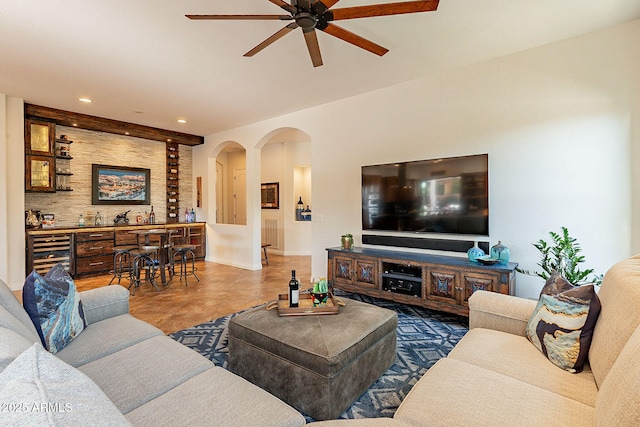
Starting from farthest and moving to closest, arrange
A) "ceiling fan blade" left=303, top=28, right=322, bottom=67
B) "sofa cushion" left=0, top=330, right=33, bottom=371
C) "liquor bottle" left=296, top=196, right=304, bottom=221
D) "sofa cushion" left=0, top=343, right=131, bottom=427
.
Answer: "liquor bottle" left=296, top=196, right=304, bottom=221 < "ceiling fan blade" left=303, top=28, right=322, bottom=67 < "sofa cushion" left=0, top=330, right=33, bottom=371 < "sofa cushion" left=0, top=343, right=131, bottom=427

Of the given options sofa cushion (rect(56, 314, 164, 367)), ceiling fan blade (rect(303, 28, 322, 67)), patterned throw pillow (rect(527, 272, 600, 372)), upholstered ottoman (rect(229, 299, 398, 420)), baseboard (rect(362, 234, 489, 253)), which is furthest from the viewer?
baseboard (rect(362, 234, 489, 253))

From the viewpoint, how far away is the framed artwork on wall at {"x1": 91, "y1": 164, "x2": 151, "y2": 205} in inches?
233

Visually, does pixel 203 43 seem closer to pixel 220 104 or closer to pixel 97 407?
pixel 220 104

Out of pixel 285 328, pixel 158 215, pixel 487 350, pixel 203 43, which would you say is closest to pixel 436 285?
pixel 487 350

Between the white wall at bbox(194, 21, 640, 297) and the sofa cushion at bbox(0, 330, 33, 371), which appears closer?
the sofa cushion at bbox(0, 330, 33, 371)

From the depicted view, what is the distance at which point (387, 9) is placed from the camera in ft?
6.29

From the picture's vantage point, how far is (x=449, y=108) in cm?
360

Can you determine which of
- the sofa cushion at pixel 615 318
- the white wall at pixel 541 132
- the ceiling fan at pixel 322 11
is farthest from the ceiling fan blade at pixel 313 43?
the sofa cushion at pixel 615 318

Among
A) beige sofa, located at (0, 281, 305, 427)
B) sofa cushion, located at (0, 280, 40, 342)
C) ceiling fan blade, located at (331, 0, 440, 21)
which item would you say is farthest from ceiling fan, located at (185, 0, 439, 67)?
beige sofa, located at (0, 281, 305, 427)

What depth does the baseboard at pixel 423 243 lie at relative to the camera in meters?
3.46

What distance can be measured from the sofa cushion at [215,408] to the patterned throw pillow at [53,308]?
863 mm

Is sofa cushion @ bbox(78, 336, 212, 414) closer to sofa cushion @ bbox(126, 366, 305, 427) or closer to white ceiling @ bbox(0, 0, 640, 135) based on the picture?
sofa cushion @ bbox(126, 366, 305, 427)

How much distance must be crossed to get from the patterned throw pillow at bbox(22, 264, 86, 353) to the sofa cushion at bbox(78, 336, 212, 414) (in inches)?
12.5

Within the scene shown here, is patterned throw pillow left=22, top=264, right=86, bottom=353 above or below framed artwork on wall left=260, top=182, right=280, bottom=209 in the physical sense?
below
